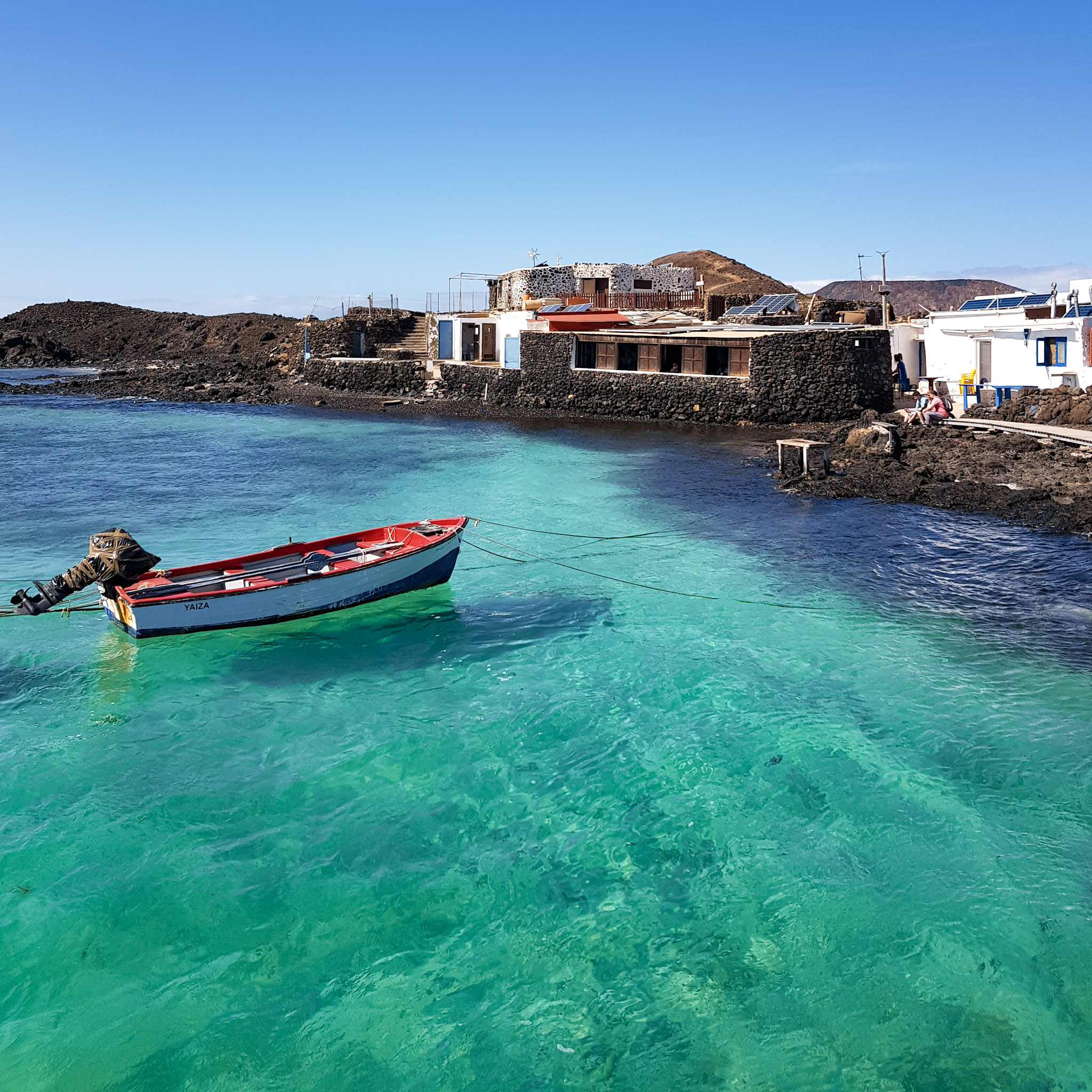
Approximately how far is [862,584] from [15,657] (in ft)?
44.4

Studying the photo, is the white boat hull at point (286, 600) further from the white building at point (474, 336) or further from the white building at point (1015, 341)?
the white building at point (474, 336)

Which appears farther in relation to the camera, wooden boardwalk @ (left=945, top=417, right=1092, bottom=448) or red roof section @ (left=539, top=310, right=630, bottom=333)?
red roof section @ (left=539, top=310, right=630, bottom=333)

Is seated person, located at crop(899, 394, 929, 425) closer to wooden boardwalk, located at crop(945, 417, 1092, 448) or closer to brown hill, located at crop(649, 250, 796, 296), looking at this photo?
wooden boardwalk, located at crop(945, 417, 1092, 448)

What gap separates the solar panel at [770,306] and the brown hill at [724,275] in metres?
22.8

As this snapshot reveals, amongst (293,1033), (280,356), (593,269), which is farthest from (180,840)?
(280,356)

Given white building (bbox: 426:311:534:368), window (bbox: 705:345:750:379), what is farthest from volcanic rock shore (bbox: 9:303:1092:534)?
window (bbox: 705:345:750:379)

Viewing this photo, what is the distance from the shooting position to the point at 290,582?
45.2ft

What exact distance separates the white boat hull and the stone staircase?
40.1 m

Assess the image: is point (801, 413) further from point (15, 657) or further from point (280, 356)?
point (280, 356)

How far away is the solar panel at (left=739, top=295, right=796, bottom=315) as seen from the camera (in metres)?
42.7

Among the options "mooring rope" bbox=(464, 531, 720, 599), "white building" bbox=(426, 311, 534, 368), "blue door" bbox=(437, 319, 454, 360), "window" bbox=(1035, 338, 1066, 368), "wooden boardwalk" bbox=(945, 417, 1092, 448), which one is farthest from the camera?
"blue door" bbox=(437, 319, 454, 360)

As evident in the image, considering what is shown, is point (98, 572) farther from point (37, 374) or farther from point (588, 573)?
point (37, 374)

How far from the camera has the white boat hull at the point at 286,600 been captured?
43.5ft

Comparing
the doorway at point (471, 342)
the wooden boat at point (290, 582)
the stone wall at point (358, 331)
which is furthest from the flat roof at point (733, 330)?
A: the wooden boat at point (290, 582)
